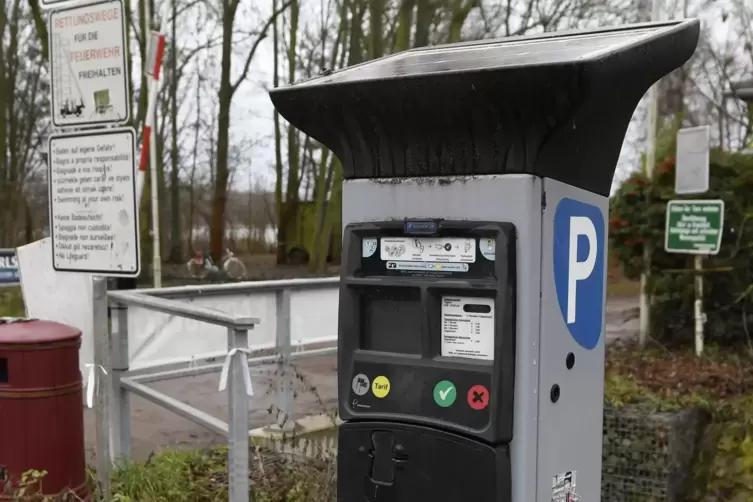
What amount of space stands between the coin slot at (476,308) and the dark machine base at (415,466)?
0.37 meters

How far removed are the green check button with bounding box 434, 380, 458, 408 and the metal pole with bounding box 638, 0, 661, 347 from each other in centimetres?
579

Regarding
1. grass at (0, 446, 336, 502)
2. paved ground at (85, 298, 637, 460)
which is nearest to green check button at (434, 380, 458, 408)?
grass at (0, 446, 336, 502)

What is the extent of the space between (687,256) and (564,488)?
5.48 meters

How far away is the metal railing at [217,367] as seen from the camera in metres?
3.04

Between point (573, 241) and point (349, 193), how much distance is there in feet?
2.37

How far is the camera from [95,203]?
3.39 metres

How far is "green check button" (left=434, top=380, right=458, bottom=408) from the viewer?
2141 millimetres

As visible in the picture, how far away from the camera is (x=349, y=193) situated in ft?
7.80

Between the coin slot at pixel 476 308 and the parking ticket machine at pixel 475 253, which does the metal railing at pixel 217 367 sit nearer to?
the parking ticket machine at pixel 475 253

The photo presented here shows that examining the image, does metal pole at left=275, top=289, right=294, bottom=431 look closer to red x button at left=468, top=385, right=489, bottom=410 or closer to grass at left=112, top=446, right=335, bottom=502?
grass at left=112, top=446, right=335, bottom=502

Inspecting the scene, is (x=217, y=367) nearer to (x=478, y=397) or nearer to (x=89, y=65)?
(x=89, y=65)

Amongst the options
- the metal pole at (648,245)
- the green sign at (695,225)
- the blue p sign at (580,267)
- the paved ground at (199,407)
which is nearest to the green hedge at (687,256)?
the metal pole at (648,245)

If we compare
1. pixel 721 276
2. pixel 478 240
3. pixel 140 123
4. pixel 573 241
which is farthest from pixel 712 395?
pixel 140 123

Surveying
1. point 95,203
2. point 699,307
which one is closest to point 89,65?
point 95,203
